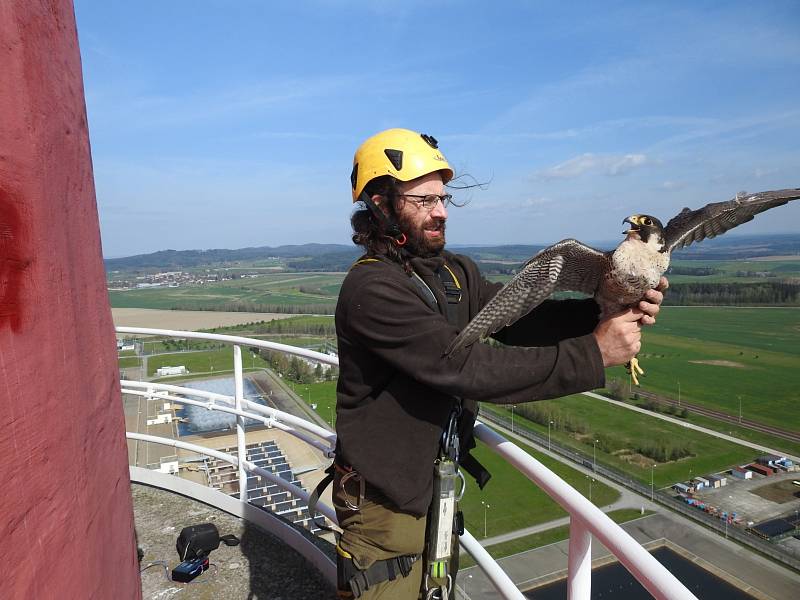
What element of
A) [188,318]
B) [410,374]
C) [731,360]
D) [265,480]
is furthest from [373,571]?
[188,318]

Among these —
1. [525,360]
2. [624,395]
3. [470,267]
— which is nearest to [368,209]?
[470,267]

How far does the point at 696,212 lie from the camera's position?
252cm

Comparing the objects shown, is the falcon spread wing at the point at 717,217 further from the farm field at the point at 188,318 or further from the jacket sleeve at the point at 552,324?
the farm field at the point at 188,318

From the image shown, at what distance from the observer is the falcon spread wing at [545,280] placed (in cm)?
224

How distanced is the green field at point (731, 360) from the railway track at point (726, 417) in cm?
47

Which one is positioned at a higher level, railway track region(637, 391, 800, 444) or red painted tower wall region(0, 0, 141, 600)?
red painted tower wall region(0, 0, 141, 600)

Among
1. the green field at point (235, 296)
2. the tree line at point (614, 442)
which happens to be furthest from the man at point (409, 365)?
the green field at point (235, 296)

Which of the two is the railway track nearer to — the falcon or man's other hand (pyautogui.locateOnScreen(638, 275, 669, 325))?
the falcon

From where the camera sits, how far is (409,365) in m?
1.79

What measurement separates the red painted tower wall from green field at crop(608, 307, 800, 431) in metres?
23.5

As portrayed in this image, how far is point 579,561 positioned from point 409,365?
81 cm

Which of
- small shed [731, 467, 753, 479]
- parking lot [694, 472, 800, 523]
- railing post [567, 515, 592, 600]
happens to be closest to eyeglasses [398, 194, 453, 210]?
railing post [567, 515, 592, 600]

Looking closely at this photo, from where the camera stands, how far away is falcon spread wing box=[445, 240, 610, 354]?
7.36ft

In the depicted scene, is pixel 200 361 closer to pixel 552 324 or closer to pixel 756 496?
pixel 756 496
